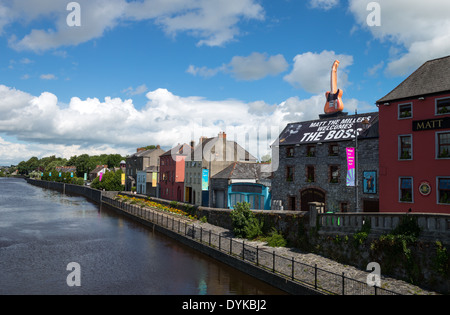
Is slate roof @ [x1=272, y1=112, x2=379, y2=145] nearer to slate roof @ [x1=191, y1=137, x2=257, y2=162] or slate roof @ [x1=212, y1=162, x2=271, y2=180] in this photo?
slate roof @ [x1=212, y1=162, x2=271, y2=180]

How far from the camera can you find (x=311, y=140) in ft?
111

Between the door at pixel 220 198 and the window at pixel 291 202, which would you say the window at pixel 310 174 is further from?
the door at pixel 220 198

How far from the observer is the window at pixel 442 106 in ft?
75.5

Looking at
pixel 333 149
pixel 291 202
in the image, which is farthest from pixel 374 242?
pixel 291 202

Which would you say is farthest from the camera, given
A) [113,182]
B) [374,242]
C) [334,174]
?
[113,182]

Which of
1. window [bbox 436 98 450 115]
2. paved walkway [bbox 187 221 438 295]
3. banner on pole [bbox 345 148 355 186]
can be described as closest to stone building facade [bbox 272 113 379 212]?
banner on pole [bbox 345 148 355 186]

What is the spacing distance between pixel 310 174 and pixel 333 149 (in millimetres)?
3381

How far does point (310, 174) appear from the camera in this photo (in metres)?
33.4

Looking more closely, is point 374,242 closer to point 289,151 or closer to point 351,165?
point 351,165

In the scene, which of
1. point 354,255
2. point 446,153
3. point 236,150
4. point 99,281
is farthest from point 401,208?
point 236,150

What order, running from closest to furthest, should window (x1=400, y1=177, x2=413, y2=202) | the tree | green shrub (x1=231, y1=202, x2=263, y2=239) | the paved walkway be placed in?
the paved walkway, window (x1=400, y1=177, x2=413, y2=202), green shrub (x1=231, y1=202, x2=263, y2=239), the tree

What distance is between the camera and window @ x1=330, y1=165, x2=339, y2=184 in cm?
3105
